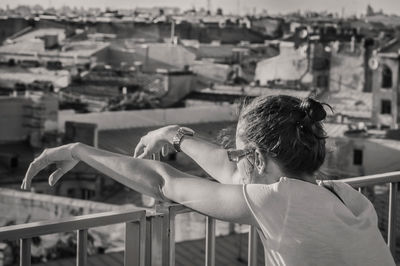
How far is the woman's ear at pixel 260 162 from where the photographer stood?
5.16 ft

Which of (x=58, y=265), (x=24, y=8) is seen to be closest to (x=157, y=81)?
(x=58, y=265)

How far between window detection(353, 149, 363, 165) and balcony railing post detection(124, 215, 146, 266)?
11086mm

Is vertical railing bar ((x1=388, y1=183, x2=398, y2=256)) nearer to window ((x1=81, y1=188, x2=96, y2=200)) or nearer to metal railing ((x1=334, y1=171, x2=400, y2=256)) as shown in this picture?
metal railing ((x1=334, y1=171, x2=400, y2=256))

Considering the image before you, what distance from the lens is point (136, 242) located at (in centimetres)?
178

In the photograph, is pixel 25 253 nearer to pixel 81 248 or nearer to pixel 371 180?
pixel 81 248

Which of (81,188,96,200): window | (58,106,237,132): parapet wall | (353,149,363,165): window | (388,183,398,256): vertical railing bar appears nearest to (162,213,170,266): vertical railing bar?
(388,183,398,256): vertical railing bar

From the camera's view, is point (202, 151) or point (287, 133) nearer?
point (287, 133)

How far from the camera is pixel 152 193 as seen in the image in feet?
5.32

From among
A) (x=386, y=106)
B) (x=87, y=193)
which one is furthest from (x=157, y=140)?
(x=386, y=106)

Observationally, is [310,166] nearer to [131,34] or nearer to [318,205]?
[318,205]

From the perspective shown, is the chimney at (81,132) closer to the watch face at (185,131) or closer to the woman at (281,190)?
the watch face at (185,131)

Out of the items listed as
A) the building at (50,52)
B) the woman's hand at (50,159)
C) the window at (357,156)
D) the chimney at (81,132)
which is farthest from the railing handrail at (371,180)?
the building at (50,52)

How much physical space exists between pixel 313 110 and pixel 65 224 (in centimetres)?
46

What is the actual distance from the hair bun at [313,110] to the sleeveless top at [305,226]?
0.37 ft
